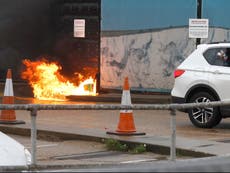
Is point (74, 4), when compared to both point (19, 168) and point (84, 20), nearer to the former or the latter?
point (84, 20)

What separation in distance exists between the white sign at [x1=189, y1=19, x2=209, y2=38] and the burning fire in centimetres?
379

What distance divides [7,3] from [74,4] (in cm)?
237

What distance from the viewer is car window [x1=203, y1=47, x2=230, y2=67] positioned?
468 inches

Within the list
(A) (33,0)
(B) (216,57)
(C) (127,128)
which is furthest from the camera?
(A) (33,0)

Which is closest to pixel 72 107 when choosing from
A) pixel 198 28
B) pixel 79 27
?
pixel 198 28

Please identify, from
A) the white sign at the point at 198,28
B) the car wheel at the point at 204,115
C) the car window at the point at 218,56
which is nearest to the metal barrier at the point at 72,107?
the car wheel at the point at 204,115

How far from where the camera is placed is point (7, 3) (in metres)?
19.6

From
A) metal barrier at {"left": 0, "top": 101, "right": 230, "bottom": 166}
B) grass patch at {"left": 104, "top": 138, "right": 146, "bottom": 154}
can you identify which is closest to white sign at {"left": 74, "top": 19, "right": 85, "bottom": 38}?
grass patch at {"left": 104, "top": 138, "right": 146, "bottom": 154}

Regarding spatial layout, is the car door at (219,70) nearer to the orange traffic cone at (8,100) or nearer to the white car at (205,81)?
the white car at (205,81)

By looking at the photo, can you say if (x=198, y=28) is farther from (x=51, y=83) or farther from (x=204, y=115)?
(x=51, y=83)

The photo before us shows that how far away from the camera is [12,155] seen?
5367mm

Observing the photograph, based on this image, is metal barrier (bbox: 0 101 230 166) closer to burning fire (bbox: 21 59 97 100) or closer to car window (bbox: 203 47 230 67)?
car window (bbox: 203 47 230 67)

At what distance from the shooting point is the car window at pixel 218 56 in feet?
39.0

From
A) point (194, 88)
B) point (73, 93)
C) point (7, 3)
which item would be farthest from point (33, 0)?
point (194, 88)
